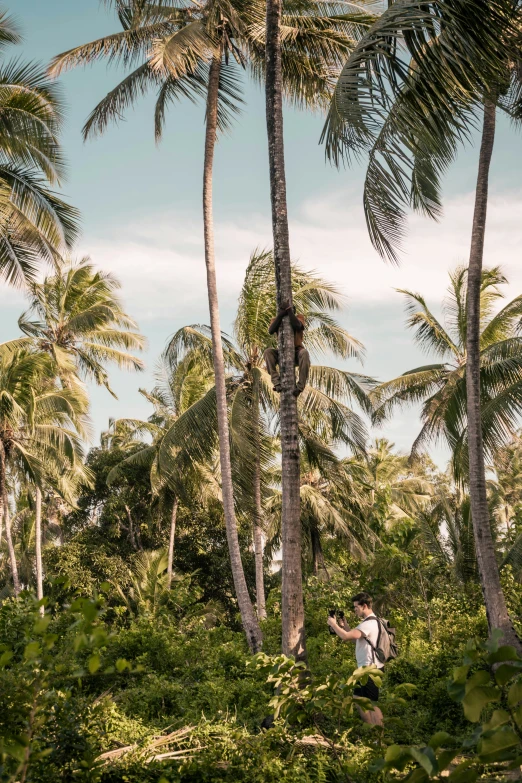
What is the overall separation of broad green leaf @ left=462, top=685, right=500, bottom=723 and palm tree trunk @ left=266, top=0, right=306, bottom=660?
236 inches

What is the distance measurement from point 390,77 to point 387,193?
1.00 m

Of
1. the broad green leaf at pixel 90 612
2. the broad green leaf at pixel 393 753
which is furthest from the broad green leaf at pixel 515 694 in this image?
the broad green leaf at pixel 90 612

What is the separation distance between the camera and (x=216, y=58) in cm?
1249

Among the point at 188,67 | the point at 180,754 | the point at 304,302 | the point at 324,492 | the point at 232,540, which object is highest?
the point at 188,67

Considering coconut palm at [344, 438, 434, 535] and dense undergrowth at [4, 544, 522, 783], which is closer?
dense undergrowth at [4, 544, 522, 783]

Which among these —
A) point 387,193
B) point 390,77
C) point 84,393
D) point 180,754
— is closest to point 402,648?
point 180,754

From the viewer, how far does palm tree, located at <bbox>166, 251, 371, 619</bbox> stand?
46.1ft

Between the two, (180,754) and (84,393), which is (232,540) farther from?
(84,393)

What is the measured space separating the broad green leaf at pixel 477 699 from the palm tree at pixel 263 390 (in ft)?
40.4

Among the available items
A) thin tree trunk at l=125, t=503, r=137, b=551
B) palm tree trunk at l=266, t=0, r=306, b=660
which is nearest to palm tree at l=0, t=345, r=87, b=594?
thin tree trunk at l=125, t=503, r=137, b=551

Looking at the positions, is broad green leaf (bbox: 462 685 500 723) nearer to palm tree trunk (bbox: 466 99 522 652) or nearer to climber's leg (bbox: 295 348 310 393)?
climber's leg (bbox: 295 348 310 393)

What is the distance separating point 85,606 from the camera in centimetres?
244

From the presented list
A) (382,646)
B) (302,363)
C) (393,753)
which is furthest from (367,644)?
(393,753)

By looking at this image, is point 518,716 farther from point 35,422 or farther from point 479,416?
point 35,422
